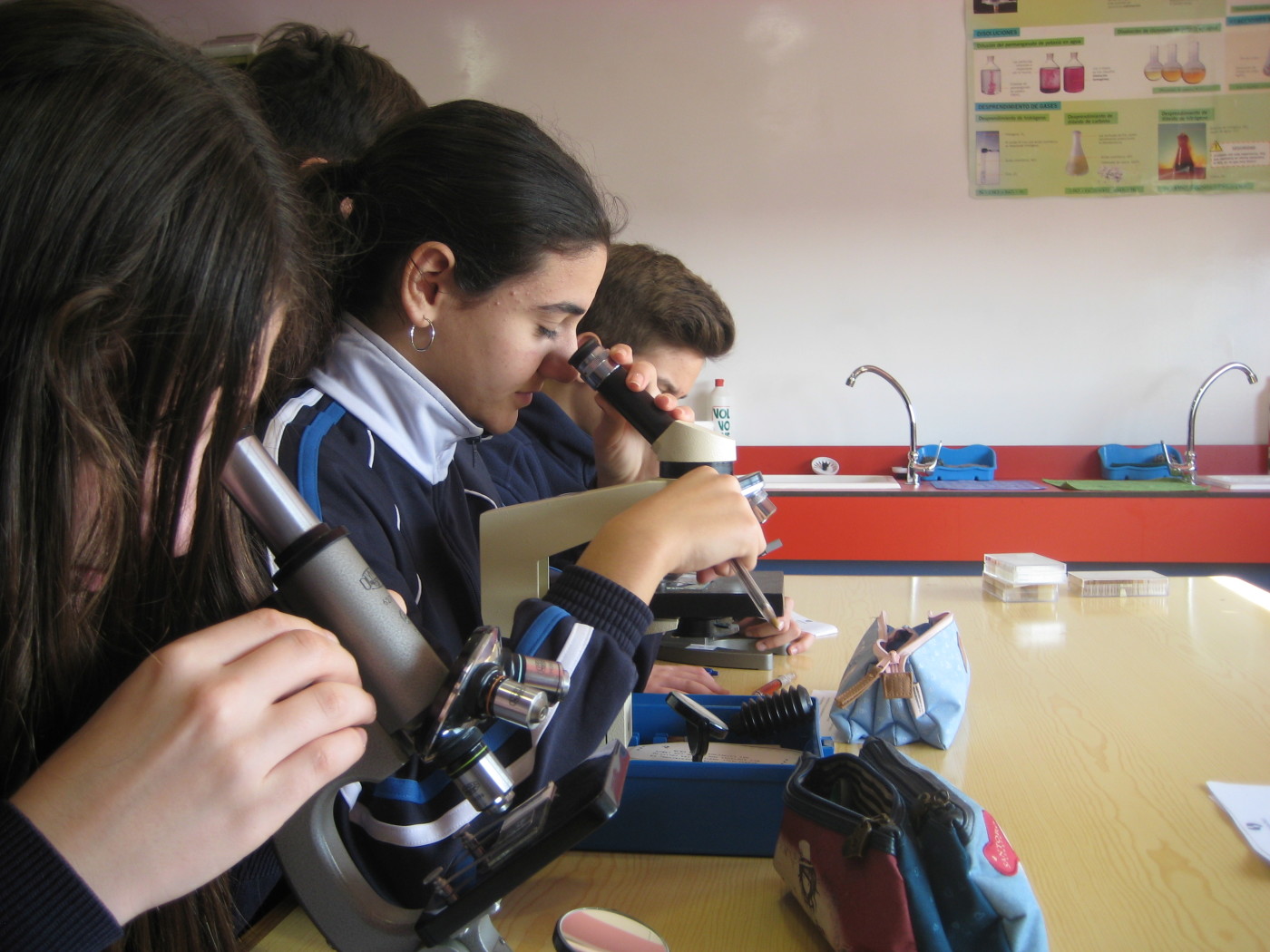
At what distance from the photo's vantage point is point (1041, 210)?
340 cm

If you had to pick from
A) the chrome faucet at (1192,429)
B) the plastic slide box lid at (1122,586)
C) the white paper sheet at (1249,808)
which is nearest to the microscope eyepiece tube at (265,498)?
the white paper sheet at (1249,808)

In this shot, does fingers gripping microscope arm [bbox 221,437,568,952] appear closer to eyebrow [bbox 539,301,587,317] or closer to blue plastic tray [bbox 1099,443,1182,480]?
eyebrow [bbox 539,301,587,317]

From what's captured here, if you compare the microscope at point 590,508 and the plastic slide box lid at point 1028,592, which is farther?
the plastic slide box lid at point 1028,592

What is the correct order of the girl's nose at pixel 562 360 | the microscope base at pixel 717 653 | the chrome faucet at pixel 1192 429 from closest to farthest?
the girl's nose at pixel 562 360 < the microscope base at pixel 717 653 < the chrome faucet at pixel 1192 429

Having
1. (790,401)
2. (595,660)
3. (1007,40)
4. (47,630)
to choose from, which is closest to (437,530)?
(595,660)

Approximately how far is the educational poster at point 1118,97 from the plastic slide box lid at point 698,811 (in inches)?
123

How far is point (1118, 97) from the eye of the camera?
337 cm

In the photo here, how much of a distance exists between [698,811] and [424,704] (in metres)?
0.37

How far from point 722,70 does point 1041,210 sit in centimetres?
128

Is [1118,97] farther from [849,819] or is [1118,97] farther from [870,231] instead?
[849,819]

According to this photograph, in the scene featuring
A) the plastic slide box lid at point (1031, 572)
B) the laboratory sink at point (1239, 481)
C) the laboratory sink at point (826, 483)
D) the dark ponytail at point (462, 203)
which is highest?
the dark ponytail at point (462, 203)

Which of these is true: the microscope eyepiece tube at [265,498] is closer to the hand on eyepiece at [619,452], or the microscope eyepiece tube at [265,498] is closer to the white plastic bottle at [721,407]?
the hand on eyepiece at [619,452]

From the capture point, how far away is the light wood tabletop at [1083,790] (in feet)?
2.50

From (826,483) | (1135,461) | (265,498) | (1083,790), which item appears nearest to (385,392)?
(265,498)
